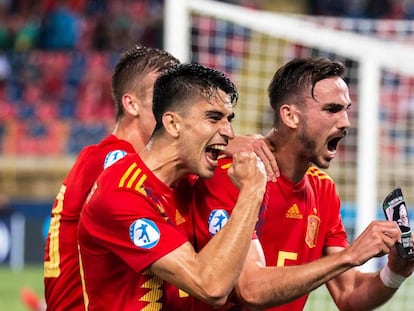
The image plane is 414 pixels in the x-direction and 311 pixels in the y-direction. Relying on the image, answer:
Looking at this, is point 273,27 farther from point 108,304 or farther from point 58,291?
point 108,304

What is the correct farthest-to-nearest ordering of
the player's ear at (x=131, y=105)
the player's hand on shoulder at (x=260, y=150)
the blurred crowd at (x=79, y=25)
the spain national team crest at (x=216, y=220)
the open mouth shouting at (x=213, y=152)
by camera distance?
the blurred crowd at (x=79, y=25)
the player's ear at (x=131, y=105)
the player's hand on shoulder at (x=260, y=150)
the spain national team crest at (x=216, y=220)
the open mouth shouting at (x=213, y=152)

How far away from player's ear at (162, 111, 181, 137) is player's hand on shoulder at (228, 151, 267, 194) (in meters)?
0.32

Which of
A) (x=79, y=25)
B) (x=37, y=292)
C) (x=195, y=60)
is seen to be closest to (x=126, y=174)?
(x=195, y=60)

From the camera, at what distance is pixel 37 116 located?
2061 cm

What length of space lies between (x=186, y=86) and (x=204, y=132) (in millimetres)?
233

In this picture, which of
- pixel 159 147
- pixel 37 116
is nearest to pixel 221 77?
pixel 159 147

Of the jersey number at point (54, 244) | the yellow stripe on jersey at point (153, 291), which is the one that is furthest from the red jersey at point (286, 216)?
the jersey number at point (54, 244)

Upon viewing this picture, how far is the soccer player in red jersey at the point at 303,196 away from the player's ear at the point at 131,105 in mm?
907

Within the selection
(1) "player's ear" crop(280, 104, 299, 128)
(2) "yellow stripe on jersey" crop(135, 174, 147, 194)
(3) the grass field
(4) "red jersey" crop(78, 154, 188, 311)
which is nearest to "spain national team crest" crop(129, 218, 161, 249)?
(4) "red jersey" crop(78, 154, 188, 311)

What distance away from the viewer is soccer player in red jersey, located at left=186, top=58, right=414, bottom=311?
537 centimetres

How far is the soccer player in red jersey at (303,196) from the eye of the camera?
5371mm

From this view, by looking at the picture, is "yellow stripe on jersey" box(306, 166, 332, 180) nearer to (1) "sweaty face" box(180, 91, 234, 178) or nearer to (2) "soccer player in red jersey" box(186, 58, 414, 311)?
(2) "soccer player in red jersey" box(186, 58, 414, 311)

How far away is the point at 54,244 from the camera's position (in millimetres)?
5980

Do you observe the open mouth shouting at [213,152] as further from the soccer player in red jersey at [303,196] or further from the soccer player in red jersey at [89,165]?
the soccer player in red jersey at [89,165]
